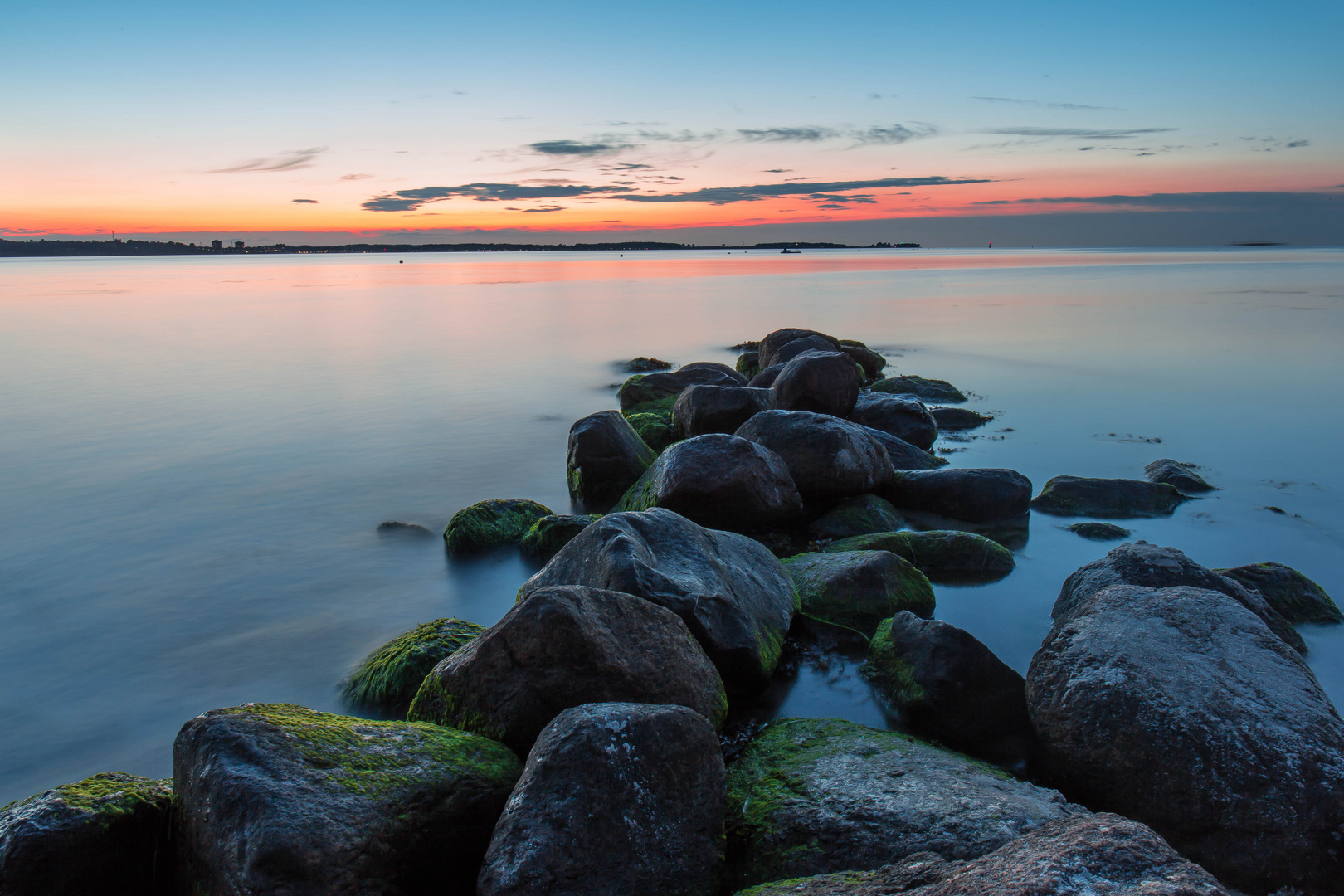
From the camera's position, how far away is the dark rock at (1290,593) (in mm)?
6301

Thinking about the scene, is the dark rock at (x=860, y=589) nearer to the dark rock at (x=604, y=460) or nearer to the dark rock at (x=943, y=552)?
the dark rock at (x=943, y=552)

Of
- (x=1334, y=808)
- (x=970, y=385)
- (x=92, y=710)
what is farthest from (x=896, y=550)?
(x=970, y=385)

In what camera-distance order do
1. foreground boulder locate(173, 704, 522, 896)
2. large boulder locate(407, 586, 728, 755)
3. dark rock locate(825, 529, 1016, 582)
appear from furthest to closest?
dark rock locate(825, 529, 1016, 582) < large boulder locate(407, 586, 728, 755) < foreground boulder locate(173, 704, 522, 896)

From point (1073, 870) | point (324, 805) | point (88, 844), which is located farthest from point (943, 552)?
point (88, 844)

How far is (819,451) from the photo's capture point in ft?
27.4

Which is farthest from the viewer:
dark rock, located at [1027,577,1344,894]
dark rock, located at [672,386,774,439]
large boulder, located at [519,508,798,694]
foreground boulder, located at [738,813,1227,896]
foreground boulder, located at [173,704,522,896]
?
dark rock, located at [672,386,774,439]

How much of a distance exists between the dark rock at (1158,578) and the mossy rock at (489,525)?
201 inches

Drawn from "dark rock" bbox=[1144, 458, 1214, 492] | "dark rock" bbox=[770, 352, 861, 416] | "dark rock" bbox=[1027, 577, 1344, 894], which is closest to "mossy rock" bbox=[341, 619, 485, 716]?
"dark rock" bbox=[1027, 577, 1344, 894]

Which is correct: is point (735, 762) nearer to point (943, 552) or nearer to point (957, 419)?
point (943, 552)

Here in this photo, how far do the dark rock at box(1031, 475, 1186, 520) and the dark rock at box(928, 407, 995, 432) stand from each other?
4707 mm

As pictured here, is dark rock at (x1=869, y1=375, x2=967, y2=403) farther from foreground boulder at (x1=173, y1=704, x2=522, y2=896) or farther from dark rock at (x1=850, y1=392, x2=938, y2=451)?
foreground boulder at (x1=173, y1=704, x2=522, y2=896)

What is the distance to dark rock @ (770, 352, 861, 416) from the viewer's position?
36.7 ft

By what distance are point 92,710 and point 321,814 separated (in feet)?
12.8

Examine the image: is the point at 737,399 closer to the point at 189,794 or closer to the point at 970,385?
the point at 189,794
